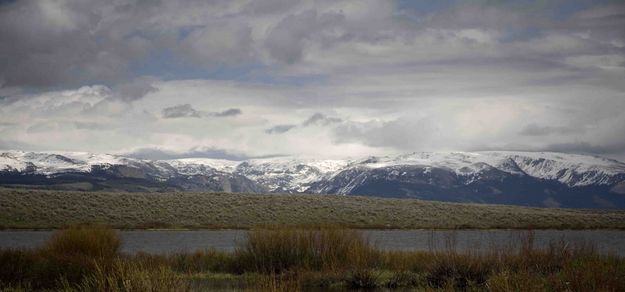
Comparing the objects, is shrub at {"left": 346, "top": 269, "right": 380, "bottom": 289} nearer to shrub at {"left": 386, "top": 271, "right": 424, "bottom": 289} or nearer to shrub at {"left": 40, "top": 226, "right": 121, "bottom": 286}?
shrub at {"left": 386, "top": 271, "right": 424, "bottom": 289}

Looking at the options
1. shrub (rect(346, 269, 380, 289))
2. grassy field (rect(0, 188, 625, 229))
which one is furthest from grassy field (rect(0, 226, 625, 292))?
grassy field (rect(0, 188, 625, 229))

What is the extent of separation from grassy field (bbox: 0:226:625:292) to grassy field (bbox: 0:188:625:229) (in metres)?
Result: 42.6

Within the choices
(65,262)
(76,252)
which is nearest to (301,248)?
(76,252)

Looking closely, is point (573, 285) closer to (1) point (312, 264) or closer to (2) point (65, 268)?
(1) point (312, 264)

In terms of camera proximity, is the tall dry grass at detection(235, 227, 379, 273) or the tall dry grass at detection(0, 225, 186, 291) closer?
the tall dry grass at detection(0, 225, 186, 291)

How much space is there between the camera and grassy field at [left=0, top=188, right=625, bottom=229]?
2975 inches

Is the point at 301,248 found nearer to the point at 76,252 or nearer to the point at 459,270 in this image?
the point at 459,270

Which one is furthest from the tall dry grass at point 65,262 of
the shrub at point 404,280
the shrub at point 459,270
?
the shrub at point 459,270

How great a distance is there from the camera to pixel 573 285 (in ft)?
60.5

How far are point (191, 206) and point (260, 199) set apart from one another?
1074cm

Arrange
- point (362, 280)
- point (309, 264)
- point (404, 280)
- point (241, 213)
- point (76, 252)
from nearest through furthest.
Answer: point (362, 280)
point (404, 280)
point (76, 252)
point (309, 264)
point (241, 213)

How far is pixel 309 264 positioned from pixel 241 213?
180 feet

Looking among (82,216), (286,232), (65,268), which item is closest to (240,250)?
(286,232)

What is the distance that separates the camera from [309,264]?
93.8 ft
